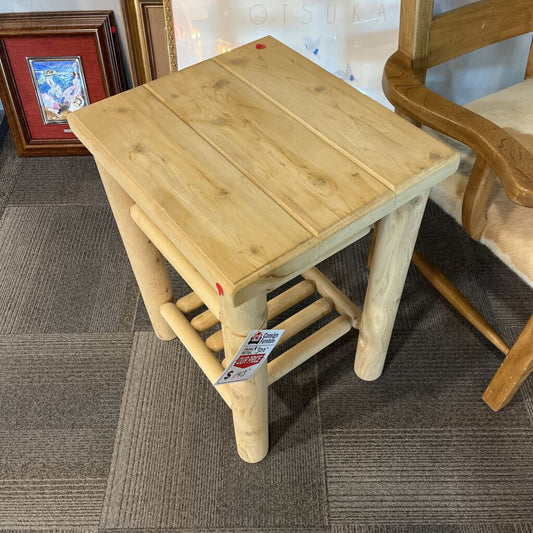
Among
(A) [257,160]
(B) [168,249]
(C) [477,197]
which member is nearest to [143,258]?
(B) [168,249]

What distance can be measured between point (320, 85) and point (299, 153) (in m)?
0.21

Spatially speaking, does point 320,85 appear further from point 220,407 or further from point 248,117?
point 220,407

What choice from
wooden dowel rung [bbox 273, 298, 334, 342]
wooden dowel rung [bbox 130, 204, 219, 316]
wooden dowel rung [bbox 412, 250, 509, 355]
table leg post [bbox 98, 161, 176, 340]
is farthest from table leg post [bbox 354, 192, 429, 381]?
table leg post [bbox 98, 161, 176, 340]

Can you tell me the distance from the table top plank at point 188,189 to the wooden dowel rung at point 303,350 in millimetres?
432

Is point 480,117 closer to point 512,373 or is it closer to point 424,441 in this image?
point 512,373

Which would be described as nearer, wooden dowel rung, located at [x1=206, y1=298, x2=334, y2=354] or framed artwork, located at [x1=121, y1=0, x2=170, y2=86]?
wooden dowel rung, located at [x1=206, y1=298, x2=334, y2=354]

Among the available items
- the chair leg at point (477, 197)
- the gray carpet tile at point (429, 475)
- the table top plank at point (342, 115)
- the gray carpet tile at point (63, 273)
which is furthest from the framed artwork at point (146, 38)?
the gray carpet tile at point (429, 475)

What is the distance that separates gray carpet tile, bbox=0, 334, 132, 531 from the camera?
47.0 inches

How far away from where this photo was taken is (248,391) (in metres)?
1.03

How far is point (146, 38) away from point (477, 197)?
1157mm

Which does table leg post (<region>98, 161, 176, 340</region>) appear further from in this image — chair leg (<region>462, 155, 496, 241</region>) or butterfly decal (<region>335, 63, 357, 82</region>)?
butterfly decal (<region>335, 63, 357, 82</region>)

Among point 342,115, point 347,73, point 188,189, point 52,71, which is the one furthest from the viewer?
point 52,71

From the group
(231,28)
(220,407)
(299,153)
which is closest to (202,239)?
(299,153)

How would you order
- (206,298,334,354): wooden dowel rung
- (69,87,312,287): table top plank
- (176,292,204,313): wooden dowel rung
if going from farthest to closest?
(176,292,204,313): wooden dowel rung → (206,298,334,354): wooden dowel rung → (69,87,312,287): table top plank
